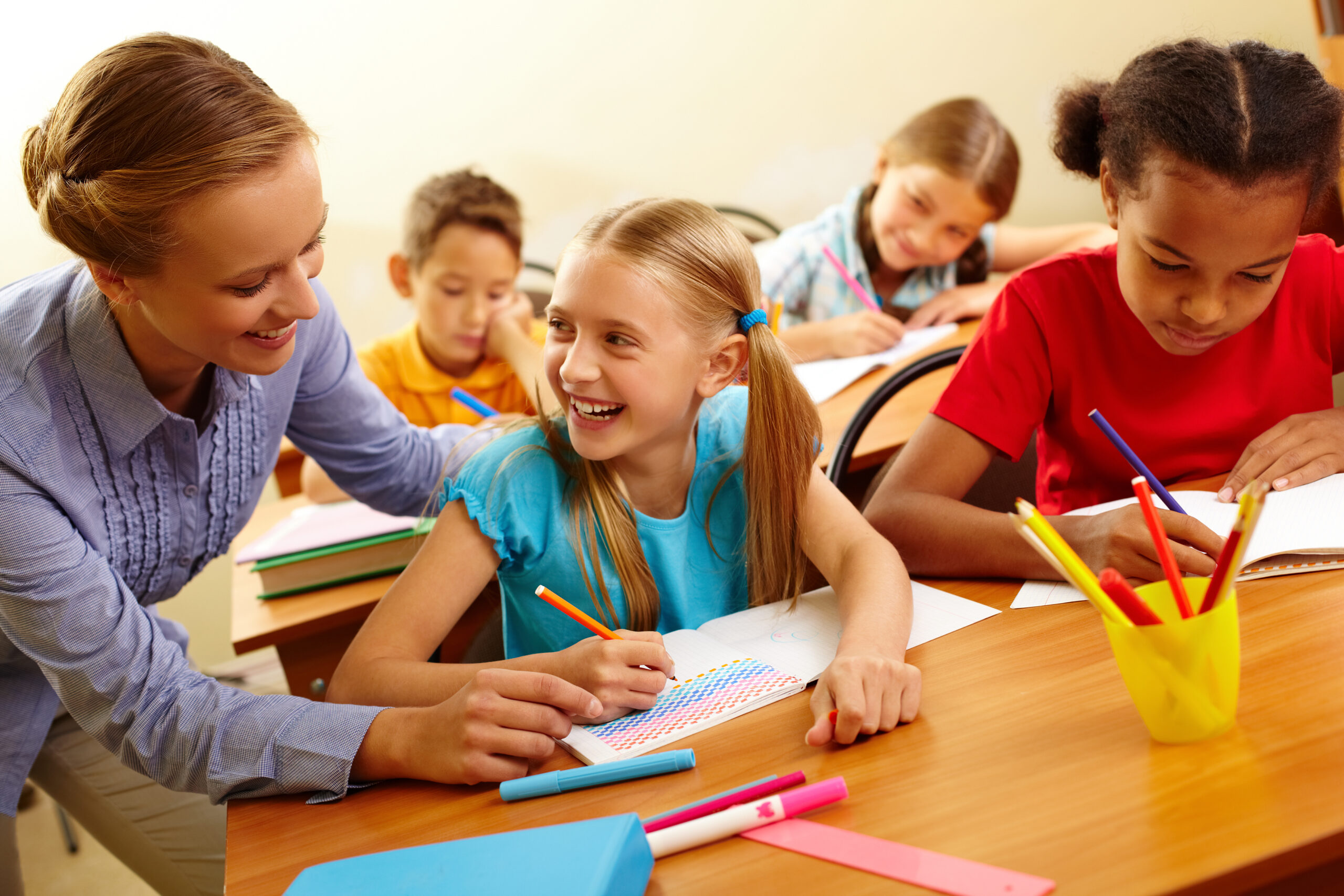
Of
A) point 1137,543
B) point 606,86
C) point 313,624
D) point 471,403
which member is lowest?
point 313,624

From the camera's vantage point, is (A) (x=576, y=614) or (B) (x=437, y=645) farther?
(B) (x=437, y=645)

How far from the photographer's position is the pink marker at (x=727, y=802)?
639 millimetres

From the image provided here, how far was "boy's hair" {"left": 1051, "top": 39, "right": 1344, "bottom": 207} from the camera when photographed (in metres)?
0.95

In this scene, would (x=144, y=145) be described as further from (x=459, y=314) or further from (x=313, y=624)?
(x=459, y=314)

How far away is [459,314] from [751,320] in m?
1.22

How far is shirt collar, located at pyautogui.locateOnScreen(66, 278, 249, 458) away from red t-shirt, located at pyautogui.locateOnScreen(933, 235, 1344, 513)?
2.84 feet

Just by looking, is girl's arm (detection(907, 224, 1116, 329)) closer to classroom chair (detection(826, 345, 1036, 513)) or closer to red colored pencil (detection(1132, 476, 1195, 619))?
classroom chair (detection(826, 345, 1036, 513))

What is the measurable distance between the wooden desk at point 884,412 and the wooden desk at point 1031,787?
0.71 m

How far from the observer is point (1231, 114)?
96cm

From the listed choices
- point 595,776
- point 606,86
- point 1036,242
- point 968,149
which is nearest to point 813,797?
point 595,776

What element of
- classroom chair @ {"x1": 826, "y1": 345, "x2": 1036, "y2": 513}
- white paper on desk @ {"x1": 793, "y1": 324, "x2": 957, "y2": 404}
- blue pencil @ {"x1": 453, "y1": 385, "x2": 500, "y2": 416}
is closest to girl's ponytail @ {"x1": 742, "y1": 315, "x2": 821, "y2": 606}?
classroom chair @ {"x1": 826, "y1": 345, "x2": 1036, "y2": 513}

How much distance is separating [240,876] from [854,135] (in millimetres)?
2942

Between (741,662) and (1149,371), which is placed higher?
(1149,371)

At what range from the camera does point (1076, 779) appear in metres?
0.61
